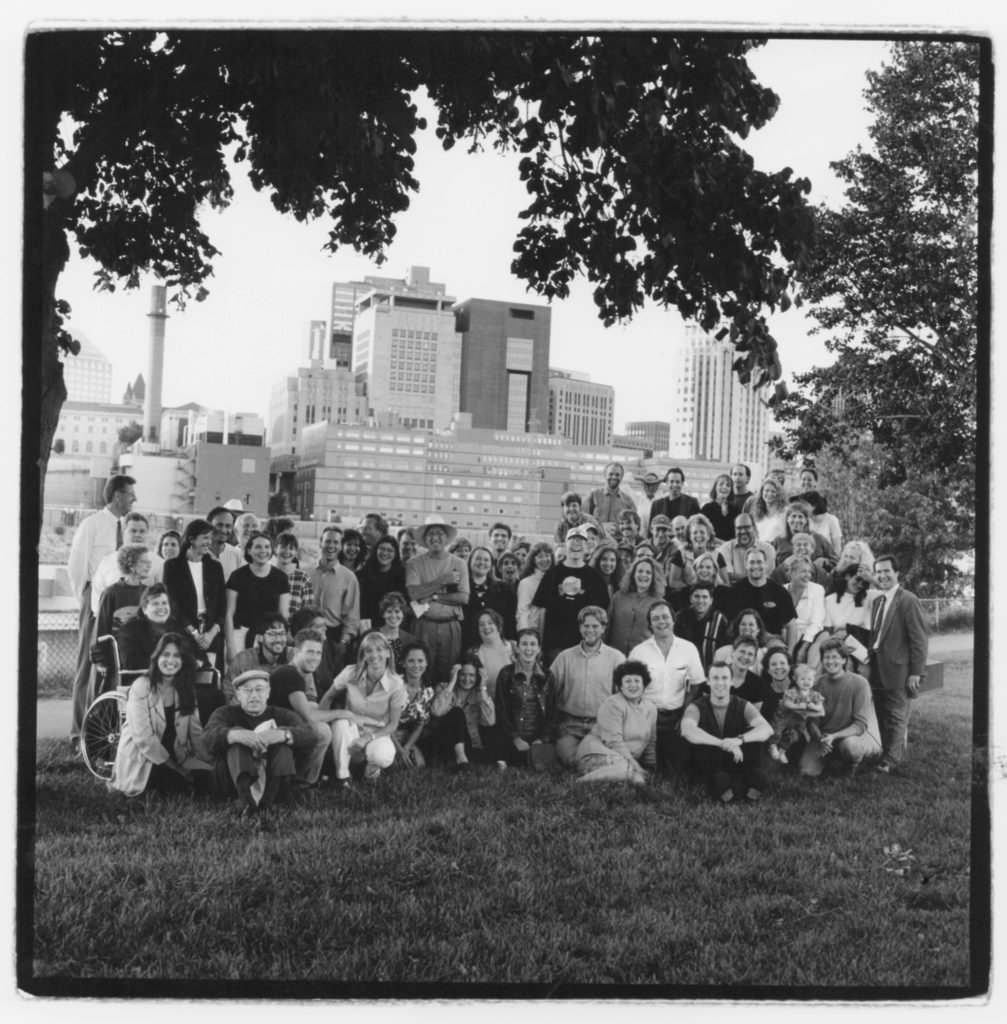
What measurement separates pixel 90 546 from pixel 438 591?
1.37 metres

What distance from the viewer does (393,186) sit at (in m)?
4.30

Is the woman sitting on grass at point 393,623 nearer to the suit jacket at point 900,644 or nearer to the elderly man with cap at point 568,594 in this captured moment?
the elderly man with cap at point 568,594

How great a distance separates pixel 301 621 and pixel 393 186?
5.78 feet

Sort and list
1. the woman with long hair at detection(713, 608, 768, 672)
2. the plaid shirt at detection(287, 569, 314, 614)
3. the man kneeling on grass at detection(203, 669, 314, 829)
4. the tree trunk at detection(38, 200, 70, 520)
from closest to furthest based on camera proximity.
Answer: the tree trunk at detection(38, 200, 70, 520) < the man kneeling on grass at detection(203, 669, 314, 829) < the plaid shirt at detection(287, 569, 314, 614) < the woman with long hair at detection(713, 608, 768, 672)

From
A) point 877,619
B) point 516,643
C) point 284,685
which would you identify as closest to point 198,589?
point 284,685

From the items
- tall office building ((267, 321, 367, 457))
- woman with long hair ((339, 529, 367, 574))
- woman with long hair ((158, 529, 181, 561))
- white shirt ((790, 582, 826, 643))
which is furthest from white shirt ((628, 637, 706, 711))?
woman with long hair ((158, 529, 181, 561))

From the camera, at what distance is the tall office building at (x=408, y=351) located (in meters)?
→ 4.35

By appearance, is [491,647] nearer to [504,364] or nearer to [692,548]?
[692,548]

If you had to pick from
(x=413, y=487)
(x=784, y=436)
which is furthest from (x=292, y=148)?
(x=784, y=436)

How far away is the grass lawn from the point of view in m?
3.93


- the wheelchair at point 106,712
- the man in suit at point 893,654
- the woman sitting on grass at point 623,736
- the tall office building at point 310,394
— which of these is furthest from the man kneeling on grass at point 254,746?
the man in suit at point 893,654

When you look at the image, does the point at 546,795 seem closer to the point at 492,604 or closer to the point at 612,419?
the point at 492,604

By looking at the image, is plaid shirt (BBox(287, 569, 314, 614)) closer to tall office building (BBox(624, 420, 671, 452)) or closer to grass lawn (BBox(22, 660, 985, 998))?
grass lawn (BBox(22, 660, 985, 998))

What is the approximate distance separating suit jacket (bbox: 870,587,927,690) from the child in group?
0.29 metres
